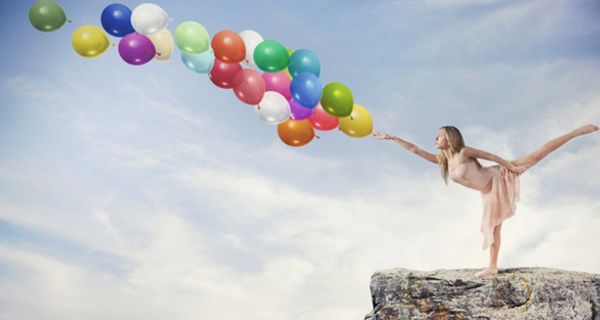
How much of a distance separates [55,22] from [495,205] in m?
5.42

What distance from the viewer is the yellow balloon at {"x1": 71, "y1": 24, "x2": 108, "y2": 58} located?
7785mm

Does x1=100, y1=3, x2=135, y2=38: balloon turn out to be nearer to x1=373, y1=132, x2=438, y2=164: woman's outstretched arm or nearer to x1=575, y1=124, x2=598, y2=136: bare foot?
x1=373, y1=132, x2=438, y2=164: woman's outstretched arm

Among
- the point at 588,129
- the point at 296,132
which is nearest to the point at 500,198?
the point at 588,129

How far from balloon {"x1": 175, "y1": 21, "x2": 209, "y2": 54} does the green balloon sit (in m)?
0.58

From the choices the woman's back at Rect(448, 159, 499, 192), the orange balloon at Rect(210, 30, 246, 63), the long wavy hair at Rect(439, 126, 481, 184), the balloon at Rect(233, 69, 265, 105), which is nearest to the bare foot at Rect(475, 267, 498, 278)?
the woman's back at Rect(448, 159, 499, 192)

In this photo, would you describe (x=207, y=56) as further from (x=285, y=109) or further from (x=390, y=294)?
(x=390, y=294)

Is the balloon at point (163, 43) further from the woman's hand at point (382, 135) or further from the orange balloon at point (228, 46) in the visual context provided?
the woman's hand at point (382, 135)

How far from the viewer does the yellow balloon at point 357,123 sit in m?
8.23

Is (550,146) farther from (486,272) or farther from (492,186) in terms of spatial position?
(486,272)

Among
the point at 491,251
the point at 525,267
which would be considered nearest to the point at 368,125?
the point at 491,251

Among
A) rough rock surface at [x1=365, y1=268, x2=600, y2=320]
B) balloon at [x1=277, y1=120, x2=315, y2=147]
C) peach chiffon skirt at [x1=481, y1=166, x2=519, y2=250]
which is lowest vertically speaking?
rough rock surface at [x1=365, y1=268, x2=600, y2=320]

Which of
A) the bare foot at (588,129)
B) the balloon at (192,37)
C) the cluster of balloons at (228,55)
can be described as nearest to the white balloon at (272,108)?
the cluster of balloons at (228,55)

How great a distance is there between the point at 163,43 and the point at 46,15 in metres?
1.27

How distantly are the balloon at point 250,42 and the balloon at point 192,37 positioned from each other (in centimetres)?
49
